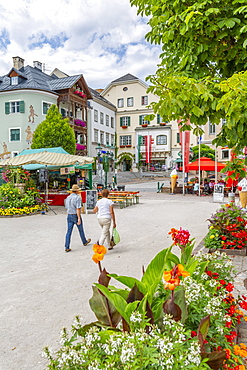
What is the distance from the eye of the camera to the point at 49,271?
570 centimetres

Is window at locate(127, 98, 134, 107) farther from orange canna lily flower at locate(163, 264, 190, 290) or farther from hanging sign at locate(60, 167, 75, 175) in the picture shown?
orange canna lily flower at locate(163, 264, 190, 290)

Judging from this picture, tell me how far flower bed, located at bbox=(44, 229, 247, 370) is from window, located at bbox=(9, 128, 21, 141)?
30676 millimetres

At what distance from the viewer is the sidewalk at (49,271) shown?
3373 mm

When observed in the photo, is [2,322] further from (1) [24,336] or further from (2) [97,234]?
(2) [97,234]

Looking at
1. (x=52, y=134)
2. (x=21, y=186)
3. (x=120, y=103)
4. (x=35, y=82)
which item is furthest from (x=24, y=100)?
(x=120, y=103)

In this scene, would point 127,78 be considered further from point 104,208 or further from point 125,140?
point 104,208

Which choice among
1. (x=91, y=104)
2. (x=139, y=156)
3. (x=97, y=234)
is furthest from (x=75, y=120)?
(x=97, y=234)

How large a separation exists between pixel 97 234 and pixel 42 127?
2080 cm

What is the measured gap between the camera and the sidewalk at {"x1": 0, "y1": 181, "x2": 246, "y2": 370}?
337 centimetres

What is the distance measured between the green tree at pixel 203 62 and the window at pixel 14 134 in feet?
93.1

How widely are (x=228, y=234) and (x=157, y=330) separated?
4822mm

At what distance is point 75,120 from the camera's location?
3594cm

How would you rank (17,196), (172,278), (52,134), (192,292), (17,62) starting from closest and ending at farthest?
(172,278) → (192,292) → (17,196) → (52,134) → (17,62)

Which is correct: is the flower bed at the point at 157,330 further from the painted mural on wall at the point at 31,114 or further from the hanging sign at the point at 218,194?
the painted mural on wall at the point at 31,114
